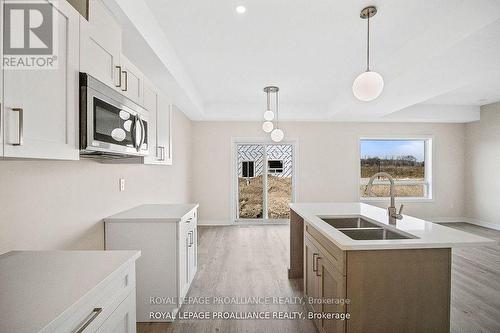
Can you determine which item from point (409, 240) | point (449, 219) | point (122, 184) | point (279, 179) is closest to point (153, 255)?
point (122, 184)

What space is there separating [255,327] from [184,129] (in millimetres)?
4093

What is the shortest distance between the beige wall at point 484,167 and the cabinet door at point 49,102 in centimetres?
749

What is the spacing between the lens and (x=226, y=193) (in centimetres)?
633

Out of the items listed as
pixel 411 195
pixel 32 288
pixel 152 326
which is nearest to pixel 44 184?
pixel 32 288

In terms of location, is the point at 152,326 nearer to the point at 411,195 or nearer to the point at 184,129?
the point at 184,129

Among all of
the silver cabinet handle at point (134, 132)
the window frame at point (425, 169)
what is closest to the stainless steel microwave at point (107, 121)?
the silver cabinet handle at point (134, 132)

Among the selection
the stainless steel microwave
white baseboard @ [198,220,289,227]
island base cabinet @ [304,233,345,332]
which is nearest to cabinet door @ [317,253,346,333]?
island base cabinet @ [304,233,345,332]

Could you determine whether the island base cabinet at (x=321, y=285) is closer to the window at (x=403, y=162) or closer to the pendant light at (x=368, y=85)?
the pendant light at (x=368, y=85)

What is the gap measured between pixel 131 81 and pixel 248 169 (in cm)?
452

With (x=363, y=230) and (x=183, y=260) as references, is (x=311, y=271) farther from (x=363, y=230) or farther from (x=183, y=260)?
(x=183, y=260)

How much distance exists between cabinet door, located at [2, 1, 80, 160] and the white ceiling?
2.39ft

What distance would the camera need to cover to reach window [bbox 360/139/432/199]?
6.59m

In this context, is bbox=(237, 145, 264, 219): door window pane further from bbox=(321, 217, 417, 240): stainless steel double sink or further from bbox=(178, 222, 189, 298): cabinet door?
bbox=(321, 217, 417, 240): stainless steel double sink

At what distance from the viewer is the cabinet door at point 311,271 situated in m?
2.14
